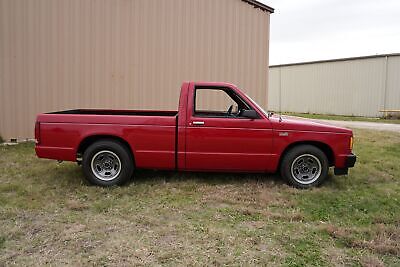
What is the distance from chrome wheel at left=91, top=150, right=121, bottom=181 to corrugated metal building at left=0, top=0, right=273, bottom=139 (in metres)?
5.03

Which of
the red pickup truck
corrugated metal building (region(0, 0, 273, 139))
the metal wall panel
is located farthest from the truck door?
the metal wall panel

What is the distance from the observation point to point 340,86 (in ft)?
94.0

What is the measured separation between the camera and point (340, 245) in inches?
161

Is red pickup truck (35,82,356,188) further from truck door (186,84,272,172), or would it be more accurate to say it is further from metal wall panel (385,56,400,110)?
metal wall panel (385,56,400,110)

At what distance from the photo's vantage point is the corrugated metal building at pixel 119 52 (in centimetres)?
1023

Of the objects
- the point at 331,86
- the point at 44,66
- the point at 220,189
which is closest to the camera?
the point at 220,189

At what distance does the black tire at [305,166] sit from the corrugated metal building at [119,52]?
5.81m

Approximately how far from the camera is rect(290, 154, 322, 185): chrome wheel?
6121mm

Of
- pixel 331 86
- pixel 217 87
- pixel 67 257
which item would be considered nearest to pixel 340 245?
pixel 67 257

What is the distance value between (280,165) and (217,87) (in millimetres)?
1628

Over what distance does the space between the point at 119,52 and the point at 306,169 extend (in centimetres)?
673

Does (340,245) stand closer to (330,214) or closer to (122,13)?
(330,214)

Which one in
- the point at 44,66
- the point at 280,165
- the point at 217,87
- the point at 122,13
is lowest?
the point at 280,165

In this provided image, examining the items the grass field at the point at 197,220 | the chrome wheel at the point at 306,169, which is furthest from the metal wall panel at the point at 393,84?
the chrome wheel at the point at 306,169
